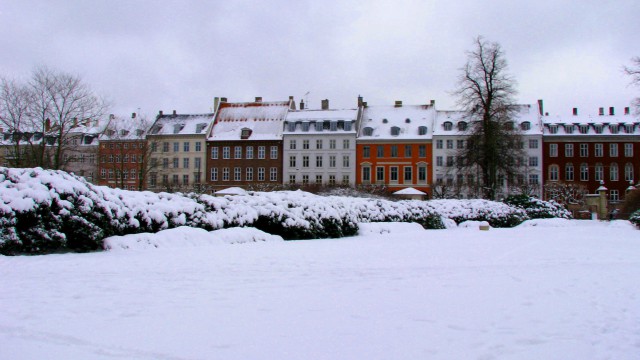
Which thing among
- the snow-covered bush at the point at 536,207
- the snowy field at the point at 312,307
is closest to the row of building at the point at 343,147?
the snow-covered bush at the point at 536,207

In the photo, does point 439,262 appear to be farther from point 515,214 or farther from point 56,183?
point 515,214

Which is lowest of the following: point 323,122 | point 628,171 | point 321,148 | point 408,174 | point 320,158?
→ point 408,174

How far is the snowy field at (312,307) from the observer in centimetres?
463

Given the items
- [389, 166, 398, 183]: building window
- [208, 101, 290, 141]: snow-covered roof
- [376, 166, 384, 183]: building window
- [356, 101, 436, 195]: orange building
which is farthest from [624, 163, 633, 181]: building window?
[208, 101, 290, 141]: snow-covered roof

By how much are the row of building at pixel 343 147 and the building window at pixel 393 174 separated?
115mm

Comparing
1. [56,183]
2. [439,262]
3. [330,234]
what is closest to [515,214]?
[330,234]

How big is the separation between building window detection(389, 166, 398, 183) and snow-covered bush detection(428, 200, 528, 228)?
3418 cm

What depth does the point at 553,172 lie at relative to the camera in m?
64.4

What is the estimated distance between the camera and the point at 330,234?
18.0m

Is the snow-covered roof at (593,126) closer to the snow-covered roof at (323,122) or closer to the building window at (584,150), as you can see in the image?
the building window at (584,150)

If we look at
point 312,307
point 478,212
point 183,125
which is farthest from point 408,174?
point 312,307

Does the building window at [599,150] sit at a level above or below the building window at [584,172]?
above

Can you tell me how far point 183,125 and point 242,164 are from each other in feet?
31.4

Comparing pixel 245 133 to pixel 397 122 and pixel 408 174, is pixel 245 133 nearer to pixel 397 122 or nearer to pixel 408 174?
pixel 397 122
